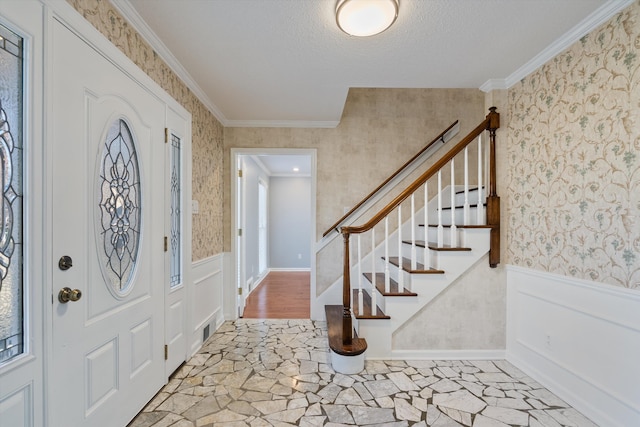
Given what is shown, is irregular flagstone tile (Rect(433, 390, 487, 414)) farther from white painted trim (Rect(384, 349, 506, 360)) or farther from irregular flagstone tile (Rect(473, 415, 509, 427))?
white painted trim (Rect(384, 349, 506, 360))

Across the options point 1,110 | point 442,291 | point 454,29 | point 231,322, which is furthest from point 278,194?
point 1,110

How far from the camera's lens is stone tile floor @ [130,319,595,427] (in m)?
1.72

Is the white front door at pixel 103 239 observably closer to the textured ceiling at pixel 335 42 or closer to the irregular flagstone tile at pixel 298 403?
the textured ceiling at pixel 335 42

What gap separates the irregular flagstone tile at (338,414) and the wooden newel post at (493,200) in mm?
1645

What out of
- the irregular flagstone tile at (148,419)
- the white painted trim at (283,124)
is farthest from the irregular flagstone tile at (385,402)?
the white painted trim at (283,124)

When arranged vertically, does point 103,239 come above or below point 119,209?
below

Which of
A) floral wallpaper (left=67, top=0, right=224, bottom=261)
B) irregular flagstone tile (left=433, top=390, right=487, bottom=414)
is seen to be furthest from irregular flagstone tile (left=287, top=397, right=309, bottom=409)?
floral wallpaper (left=67, top=0, right=224, bottom=261)

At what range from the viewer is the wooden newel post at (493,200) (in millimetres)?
2430

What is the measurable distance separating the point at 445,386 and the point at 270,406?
123cm

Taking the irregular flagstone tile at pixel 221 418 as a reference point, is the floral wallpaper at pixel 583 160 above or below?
above

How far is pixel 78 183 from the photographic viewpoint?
1.31m

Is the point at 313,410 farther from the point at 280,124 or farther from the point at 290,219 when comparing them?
the point at 290,219

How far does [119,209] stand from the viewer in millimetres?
1604

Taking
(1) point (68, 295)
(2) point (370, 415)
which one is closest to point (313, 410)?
(2) point (370, 415)
